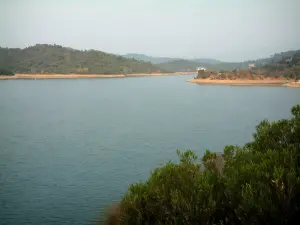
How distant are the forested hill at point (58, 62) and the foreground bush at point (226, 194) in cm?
15809

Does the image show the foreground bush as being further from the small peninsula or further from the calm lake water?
the small peninsula

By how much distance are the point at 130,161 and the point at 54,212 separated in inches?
336

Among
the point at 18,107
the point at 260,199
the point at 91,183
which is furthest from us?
the point at 18,107

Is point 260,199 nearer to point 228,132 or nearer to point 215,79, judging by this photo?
point 228,132

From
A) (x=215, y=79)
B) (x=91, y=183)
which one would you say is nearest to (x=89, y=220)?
(x=91, y=183)

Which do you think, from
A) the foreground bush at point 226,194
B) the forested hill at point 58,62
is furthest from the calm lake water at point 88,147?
the forested hill at point 58,62

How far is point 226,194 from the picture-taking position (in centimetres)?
841

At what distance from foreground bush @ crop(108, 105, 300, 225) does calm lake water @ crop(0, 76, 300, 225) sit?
22.7ft

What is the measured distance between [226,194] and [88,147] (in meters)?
21.3

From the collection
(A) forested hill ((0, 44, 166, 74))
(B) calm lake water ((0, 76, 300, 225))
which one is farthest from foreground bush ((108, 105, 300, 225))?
(A) forested hill ((0, 44, 166, 74))

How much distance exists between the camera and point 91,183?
65.7 ft

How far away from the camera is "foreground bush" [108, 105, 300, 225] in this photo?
7.62 m

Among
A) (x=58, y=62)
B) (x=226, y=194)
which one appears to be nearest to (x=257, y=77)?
(x=58, y=62)

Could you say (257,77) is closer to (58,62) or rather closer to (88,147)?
(58,62)
